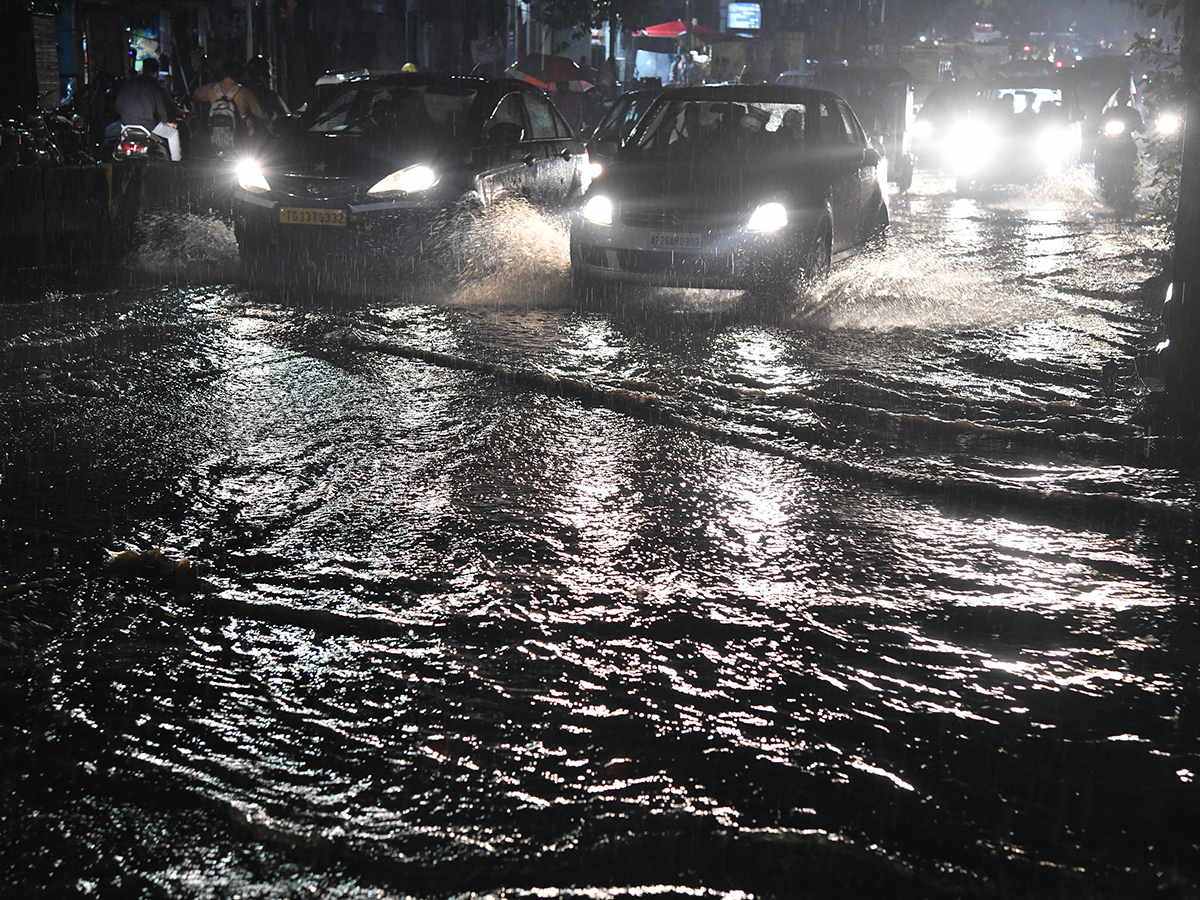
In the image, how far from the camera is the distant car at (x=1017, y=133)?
2378 cm

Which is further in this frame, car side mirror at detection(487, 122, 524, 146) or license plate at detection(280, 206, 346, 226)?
car side mirror at detection(487, 122, 524, 146)

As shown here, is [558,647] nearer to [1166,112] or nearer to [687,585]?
[687,585]

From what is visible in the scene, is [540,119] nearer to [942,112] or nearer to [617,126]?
[617,126]

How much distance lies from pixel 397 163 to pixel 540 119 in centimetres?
236

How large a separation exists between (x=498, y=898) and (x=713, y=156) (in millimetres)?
8662

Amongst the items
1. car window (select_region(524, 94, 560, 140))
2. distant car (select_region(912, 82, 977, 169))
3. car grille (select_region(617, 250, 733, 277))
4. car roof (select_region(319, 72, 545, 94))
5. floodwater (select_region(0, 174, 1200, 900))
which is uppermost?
distant car (select_region(912, 82, 977, 169))

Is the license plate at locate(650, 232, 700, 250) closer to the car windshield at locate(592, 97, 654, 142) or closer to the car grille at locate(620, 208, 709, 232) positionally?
the car grille at locate(620, 208, 709, 232)

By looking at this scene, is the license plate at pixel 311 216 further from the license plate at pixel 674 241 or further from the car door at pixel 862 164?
the car door at pixel 862 164

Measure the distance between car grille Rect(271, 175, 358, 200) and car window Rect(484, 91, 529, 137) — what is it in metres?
1.44

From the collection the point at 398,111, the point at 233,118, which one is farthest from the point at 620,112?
the point at 398,111

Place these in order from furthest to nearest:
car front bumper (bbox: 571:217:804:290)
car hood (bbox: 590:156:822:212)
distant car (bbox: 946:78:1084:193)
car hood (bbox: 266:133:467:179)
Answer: distant car (bbox: 946:78:1084:193) < car hood (bbox: 266:133:467:179) < car hood (bbox: 590:156:822:212) < car front bumper (bbox: 571:217:804:290)

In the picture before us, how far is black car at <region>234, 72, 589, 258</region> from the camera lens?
34.4 ft

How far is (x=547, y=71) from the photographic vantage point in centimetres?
2486

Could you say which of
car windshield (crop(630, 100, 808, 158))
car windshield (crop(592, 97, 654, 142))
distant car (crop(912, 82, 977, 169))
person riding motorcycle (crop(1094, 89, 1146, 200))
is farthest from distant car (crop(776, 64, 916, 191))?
car windshield (crop(630, 100, 808, 158))
